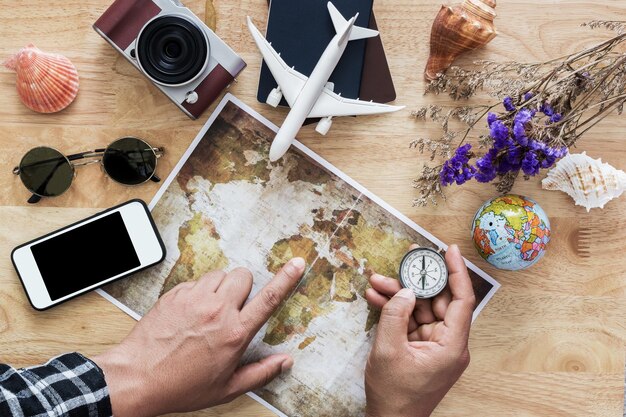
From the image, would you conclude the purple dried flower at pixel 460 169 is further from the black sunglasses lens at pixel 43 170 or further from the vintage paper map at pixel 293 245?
the black sunglasses lens at pixel 43 170

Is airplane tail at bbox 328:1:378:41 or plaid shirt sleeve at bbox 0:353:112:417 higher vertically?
airplane tail at bbox 328:1:378:41

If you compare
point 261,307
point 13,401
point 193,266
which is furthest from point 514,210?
point 13,401

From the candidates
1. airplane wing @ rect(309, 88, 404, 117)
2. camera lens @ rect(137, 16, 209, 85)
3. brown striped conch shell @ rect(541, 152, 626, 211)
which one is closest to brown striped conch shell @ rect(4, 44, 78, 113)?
camera lens @ rect(137, 16, 209, 85)

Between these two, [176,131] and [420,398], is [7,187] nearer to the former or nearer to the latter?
[176,131]

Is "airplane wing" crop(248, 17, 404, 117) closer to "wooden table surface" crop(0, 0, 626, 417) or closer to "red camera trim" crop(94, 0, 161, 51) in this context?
"wooden table surface" crop(0, 0, 626, 417)

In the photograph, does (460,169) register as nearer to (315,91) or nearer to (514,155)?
(514,155)

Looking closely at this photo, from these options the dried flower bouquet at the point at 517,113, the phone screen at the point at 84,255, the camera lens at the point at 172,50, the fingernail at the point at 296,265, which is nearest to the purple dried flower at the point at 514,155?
the dried flower bouquet at the point at 517,113

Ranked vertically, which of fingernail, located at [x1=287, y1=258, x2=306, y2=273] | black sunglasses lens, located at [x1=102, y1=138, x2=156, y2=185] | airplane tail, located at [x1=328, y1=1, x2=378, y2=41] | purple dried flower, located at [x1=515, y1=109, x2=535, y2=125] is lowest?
fingernail, located at [x1=287, y1=258, x2=306, y2=273]
